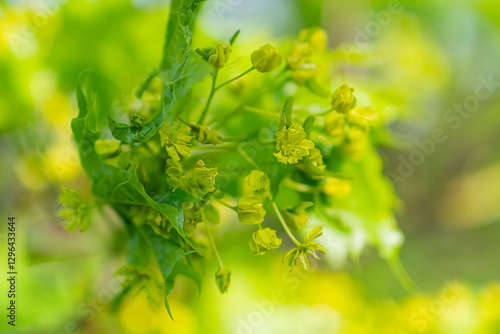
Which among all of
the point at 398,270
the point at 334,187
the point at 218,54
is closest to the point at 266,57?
the point at 218,54

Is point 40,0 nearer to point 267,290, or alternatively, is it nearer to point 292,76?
point 292,76

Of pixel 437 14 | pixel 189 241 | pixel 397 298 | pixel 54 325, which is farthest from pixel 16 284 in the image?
pixel 437 14

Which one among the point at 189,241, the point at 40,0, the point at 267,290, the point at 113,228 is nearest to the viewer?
the point at 189,241

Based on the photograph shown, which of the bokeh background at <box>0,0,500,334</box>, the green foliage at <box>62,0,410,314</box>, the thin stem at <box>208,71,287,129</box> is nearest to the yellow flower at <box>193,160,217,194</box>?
the green foliage at <box>62,0,410,314</box>

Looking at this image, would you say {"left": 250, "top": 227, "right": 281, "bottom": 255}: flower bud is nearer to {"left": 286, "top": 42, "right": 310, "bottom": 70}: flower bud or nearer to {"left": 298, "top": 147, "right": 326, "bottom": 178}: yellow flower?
{"left": 298, "top": 147, "right": 326, "bottom": 178}: yellow flower

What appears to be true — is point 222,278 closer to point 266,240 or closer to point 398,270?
point 266,240

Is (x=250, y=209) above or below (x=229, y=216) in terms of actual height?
above
